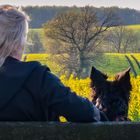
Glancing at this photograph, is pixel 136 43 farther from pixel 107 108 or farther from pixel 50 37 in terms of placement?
pixel 107 108

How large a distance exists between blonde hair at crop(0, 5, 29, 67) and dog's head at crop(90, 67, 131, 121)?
1365mm

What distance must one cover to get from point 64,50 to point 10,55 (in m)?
47.0

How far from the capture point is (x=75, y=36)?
49344mm

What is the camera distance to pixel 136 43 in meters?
73.2

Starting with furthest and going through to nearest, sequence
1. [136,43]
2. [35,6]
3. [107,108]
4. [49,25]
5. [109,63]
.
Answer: [35,6] < [136,43] < [109,63] < [49,25] < [107,108]

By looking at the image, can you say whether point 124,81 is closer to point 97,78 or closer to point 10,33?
point 97,78

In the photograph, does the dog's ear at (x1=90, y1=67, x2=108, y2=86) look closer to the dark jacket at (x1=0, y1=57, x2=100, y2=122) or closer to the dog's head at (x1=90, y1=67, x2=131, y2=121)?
the dog's head at (x1=90, y1=67, x2=131, y2=121)

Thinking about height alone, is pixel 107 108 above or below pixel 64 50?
above

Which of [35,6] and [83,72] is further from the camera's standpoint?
[35,6]

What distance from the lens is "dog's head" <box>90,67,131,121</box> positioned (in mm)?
4688

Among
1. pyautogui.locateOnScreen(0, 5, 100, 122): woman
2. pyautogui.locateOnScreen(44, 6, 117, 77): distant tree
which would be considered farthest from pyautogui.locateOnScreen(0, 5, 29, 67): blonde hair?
pyautogui.locateOnScreen(44, 6, 117, 77): distant tree

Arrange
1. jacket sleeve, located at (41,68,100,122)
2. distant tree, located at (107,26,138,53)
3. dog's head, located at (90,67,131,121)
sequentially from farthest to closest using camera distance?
distant tree, located at (107,26,138,53) < dog's head, located at (90,67,131,121) < jacket sleeve, located at (41,68,100,122)

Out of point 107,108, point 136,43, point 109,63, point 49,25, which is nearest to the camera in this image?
point 107,108

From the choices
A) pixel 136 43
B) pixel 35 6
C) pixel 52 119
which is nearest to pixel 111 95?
pixel 52 119
